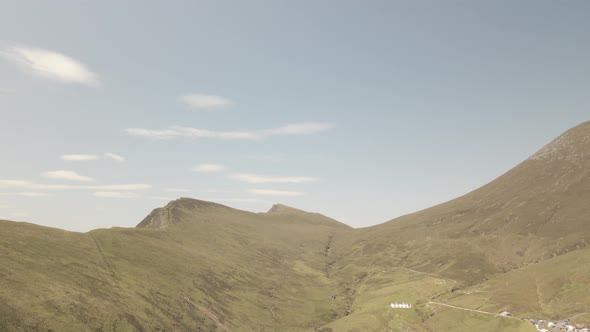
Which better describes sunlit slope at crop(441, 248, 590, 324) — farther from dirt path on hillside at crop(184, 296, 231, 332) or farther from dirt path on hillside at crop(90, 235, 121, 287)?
dirt path on hillside at crop(90, 235, 121, 287)

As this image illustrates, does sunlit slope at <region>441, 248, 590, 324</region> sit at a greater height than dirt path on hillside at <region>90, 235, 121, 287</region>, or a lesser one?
lesser

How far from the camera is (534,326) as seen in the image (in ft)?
473

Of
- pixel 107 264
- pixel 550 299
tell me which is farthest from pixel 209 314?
pixel 550 299

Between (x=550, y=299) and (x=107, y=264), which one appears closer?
(x=107, y=264)

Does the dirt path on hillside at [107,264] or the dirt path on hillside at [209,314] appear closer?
the dirt path on hillside at [107,264]

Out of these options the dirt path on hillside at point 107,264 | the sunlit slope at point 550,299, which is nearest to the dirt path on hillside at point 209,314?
the dirt path on hillside at point 107,264

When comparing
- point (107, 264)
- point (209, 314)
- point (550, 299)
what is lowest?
point (550, 299)

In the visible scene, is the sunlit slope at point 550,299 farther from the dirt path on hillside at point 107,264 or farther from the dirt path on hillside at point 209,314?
the dirt path on hillside at point 107,264

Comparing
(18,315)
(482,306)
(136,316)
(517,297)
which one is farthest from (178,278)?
(517,297)

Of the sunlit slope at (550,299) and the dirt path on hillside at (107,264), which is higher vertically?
the dirt path on hillside at (107,264)

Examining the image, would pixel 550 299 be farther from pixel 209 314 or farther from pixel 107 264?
pixel 107 264

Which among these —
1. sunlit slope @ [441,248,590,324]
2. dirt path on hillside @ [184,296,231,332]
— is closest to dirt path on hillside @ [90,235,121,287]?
dirt path on hillside @ [184,296,231,332]

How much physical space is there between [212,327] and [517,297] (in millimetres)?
156130

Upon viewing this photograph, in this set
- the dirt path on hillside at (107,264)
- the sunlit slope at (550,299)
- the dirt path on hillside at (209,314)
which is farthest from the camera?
the dirt path on hillside at (209,314)
